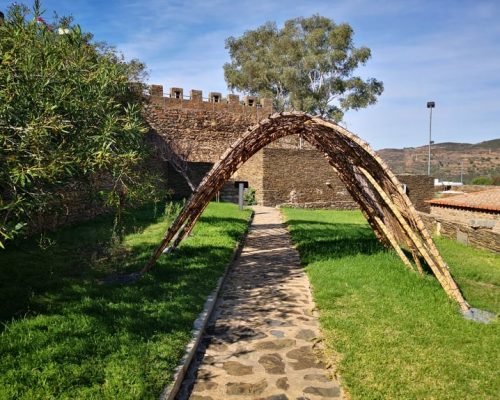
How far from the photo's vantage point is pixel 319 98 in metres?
40.8

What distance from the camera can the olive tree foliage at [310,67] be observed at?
39156mm

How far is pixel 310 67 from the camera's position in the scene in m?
39.1

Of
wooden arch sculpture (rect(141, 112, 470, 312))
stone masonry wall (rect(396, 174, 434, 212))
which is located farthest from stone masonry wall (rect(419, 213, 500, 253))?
stone masonry wall (rect(396, 174, 434, 212))

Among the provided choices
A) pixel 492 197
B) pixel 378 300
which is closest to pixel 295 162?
pixel 492 197

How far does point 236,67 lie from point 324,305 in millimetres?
42366

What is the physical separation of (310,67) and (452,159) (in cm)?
7024

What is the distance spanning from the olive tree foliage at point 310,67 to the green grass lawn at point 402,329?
1256 inches

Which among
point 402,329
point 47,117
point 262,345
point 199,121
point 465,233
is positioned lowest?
point 262,345

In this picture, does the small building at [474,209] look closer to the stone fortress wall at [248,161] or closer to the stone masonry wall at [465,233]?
the stone masonry wall at [465,233]

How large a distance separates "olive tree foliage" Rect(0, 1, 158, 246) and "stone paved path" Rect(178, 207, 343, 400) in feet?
8.33

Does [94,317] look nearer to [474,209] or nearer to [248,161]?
[474,209]

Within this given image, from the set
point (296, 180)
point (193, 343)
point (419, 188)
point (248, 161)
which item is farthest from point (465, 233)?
point (419, 188)


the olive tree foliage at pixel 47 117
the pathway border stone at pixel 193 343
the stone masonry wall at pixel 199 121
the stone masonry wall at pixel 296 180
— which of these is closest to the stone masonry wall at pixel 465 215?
the stone masonry wall at pixel 296 180

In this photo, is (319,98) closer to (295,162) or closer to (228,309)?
(295,162)
